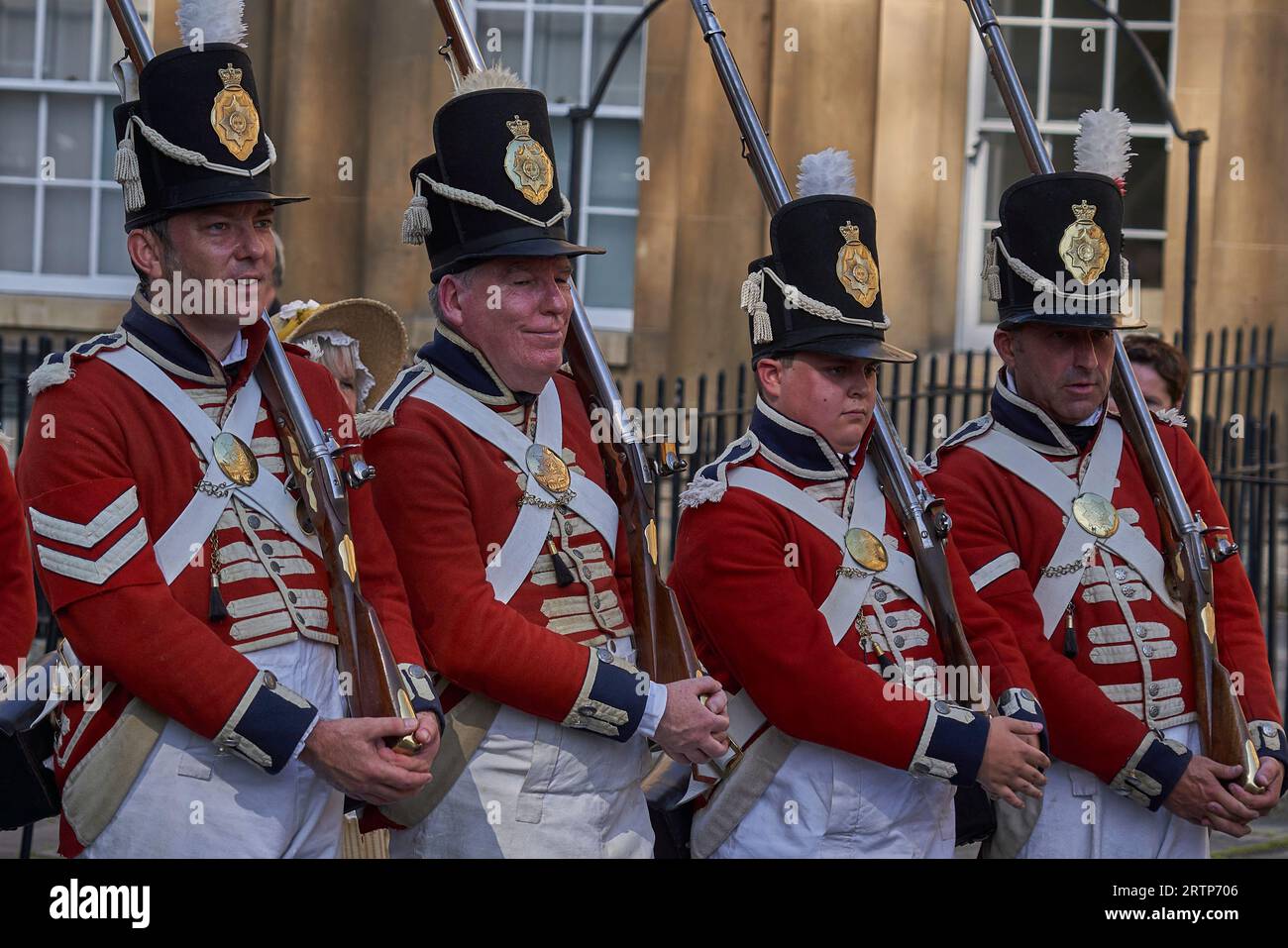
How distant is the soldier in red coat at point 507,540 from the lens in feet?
12.5

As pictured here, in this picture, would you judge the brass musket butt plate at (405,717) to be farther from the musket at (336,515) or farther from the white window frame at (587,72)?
the white window frame at (587,72)

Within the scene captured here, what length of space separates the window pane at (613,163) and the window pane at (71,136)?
3176 mm

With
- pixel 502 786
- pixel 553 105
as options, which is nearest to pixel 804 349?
pixel 502 786

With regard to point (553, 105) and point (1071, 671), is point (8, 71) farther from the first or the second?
point (1071, 671)

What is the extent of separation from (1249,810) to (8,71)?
387 inches

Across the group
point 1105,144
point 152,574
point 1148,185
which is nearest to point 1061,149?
point 1148,185

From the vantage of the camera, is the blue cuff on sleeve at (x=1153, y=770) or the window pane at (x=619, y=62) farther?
the window pane at (x=619, y=62)

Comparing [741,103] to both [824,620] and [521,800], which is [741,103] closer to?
[824,620]

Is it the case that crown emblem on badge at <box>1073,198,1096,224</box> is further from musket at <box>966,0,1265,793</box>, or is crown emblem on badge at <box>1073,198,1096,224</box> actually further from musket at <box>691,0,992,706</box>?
musket at <box>691,0,992,706</box>

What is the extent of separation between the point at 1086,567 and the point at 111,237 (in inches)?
351

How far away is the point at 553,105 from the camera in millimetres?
11547

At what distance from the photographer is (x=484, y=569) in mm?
3875

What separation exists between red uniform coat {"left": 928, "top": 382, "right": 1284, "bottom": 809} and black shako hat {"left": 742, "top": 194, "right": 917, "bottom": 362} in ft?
1.70

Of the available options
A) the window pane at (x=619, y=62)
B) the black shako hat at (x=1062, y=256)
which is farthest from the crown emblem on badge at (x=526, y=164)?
the window pane at (x=619, y=62)
